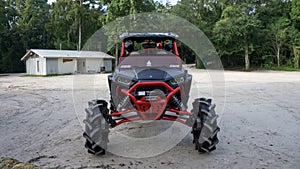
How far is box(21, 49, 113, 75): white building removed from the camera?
29188 millimetres

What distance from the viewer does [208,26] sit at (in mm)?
33406

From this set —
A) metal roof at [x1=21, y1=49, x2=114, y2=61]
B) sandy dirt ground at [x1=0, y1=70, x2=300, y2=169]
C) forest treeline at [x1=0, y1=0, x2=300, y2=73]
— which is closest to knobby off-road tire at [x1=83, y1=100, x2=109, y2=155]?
sandy dirt ground at [x1=0, y1=70, x2=300, y2=169]

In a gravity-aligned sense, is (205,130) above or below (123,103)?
below

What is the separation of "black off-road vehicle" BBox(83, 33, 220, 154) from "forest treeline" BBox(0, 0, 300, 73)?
20.9 metres

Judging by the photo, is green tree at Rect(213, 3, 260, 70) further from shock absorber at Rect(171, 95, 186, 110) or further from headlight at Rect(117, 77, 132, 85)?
headlight at Rect(117, 77, 132, 85)

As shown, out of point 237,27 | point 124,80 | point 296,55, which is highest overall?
point 237,27

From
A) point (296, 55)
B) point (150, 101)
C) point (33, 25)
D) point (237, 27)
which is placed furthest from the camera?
point (33, 25)

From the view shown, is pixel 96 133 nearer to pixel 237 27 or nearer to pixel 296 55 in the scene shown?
pixel 237 27

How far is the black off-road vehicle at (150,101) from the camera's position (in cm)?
371

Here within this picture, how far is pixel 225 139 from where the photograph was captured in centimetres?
464

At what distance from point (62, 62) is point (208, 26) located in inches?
764

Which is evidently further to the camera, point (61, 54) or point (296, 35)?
point (61, 54)

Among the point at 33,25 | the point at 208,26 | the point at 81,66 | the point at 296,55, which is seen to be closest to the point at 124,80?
the point at 81,66

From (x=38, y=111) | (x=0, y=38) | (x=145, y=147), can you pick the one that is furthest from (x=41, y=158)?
(x=0, y=38)
